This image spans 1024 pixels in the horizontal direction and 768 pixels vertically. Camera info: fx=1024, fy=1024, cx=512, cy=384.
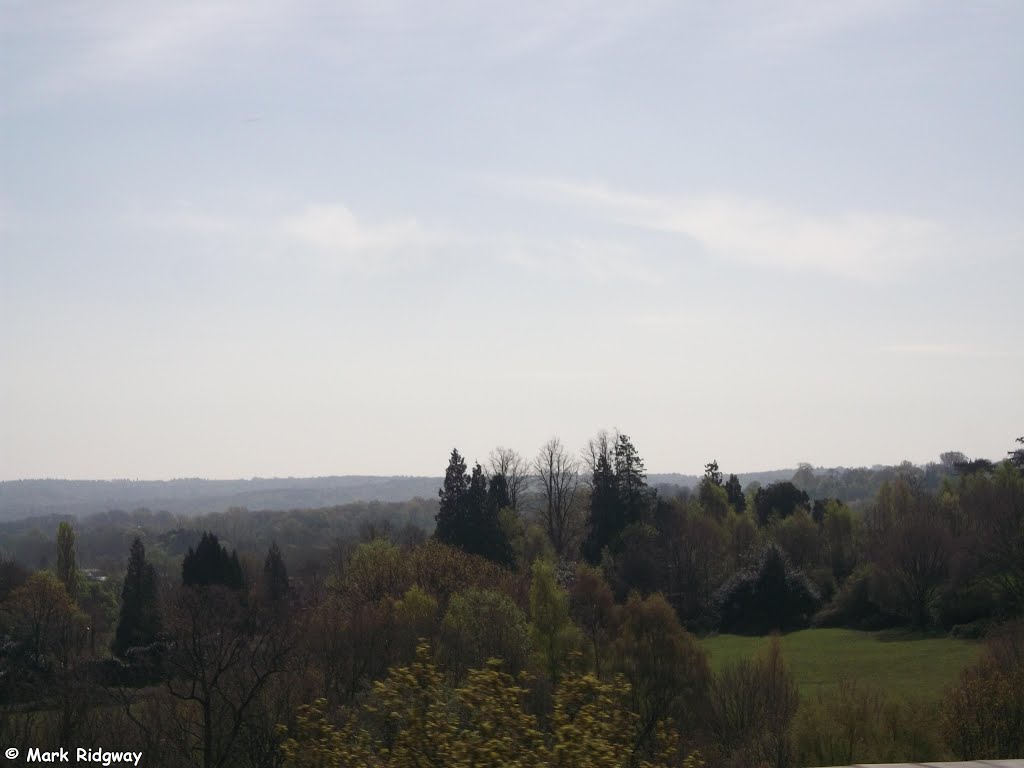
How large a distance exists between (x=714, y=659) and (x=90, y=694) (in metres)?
35.1

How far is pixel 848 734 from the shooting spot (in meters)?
27.3

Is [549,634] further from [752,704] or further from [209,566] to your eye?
[209,566]

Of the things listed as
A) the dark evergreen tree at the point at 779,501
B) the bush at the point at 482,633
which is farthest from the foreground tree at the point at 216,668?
the dark evergreen tree at the point at 779,501

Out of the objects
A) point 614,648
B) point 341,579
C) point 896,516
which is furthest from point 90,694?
point 896,516

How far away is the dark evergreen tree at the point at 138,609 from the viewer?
182 ft

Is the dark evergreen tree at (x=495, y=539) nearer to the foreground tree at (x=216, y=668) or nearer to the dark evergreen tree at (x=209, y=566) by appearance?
the dark evergreen tree at (x=209, y=566)

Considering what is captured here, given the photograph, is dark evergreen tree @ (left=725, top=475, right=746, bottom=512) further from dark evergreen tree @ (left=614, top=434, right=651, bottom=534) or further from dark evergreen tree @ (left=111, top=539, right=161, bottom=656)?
dark evergreen tree @ (left=111, top=539, right=161, bottom=656)

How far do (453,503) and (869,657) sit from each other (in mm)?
27562

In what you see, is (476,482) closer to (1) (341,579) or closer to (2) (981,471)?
(1) (341,579)

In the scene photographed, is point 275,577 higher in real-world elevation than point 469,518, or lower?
lower

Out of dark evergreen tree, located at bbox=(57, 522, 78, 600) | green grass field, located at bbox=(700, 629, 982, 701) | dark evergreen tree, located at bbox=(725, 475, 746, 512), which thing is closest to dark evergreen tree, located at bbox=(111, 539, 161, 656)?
dark evergreen tree, located at bbox=(57, 522, 78, 600)

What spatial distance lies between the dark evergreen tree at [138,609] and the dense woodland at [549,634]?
0.59 ft

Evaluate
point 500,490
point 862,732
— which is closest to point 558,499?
point 500,490

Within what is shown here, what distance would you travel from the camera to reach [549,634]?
42094mm
